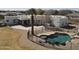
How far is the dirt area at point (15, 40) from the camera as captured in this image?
2037 millimetres

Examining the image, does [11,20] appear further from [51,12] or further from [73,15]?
[73,15]

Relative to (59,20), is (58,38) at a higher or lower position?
lower

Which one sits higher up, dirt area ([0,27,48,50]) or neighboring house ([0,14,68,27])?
neighboring house ([0,14,68,27])

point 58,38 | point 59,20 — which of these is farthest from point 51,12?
point 58,38

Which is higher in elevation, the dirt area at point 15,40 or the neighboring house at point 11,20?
the neighboring house at point 11,20

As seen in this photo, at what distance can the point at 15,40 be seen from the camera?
6.71 feet

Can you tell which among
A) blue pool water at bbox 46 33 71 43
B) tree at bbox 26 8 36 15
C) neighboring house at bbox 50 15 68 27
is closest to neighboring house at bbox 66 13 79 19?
neighboring house at bbox 50 15 68 27

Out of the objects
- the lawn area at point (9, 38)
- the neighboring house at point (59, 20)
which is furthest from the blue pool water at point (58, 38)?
the lawn area at point (9, 38)

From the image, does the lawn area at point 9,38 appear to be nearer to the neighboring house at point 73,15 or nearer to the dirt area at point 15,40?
the dirt area at point 15,40

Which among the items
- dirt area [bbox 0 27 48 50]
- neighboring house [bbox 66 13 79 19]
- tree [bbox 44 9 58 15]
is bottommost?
dirt area [bbox 0 27 48 50]

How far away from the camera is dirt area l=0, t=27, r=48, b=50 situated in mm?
2037

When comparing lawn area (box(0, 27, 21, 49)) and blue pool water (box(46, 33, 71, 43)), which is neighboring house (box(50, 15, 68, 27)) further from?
lawn area (box(0, 27, 21, 49))
